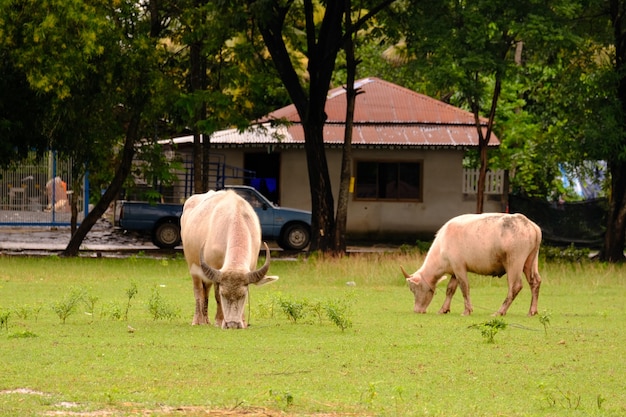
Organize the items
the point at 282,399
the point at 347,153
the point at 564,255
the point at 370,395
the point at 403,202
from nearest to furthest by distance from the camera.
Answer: the point at 282,399 < the point at 370,395 < the point at 347,153 < the point at 564,255 < the point at 403,202

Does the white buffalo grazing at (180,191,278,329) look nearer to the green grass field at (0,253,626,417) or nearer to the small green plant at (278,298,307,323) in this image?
the green grass field at (0,253,626,417)

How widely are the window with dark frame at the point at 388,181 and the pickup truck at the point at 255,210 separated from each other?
5190mm

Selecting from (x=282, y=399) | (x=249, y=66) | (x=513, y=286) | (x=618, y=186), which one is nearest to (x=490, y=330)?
(x=513, y=286)

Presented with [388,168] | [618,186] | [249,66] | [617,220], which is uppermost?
[249,66]

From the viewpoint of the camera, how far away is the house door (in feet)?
135

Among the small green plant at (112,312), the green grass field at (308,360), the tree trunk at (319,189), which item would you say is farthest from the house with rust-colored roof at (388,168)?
the small green plant at (112,312)

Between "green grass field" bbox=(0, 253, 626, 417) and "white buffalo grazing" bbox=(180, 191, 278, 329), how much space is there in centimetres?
38

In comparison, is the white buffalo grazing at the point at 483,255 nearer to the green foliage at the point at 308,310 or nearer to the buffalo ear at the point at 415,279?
the buffalo ear at the point at 415,279

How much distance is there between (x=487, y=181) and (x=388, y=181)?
4180 mm

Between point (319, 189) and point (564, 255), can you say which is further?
point (564, 255)

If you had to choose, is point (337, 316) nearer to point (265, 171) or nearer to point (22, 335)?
point (22, 335)

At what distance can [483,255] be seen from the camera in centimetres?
1769

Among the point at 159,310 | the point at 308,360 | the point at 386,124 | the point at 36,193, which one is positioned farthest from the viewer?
the point at 386,124

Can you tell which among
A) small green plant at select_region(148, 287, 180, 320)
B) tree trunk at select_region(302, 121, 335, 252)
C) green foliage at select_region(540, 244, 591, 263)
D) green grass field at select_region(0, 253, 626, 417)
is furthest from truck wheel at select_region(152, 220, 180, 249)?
small green plant at select_region(148, 287, 180, 320)
